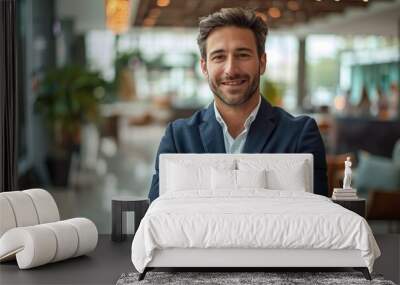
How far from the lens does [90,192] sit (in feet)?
44.8

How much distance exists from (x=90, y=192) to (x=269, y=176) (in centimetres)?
782

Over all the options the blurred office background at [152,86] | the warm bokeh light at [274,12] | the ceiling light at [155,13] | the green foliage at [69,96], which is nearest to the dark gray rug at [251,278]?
the blurred office background at [152,86]

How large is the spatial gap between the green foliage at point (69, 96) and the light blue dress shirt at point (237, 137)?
794 centimetres

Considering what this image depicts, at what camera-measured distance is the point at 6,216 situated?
5.76m

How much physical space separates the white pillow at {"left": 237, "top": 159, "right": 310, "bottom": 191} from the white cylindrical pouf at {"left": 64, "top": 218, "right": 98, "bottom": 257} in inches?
47.5

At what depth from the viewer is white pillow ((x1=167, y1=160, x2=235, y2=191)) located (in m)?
6.20

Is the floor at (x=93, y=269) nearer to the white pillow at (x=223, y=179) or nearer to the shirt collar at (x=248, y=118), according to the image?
the white pillow at (x=223, y=179)

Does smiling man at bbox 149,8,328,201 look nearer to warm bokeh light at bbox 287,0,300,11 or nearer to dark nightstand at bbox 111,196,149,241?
dark nightstand at bbox 111,196,149,241

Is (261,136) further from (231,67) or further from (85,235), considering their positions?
(85,235)

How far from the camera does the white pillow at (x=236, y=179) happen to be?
6102 mm

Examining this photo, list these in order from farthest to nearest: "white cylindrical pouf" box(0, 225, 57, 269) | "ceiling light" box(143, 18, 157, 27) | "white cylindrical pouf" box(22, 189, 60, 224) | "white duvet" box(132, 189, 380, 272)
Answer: "ceiling light" box(143, 18, 157, 27), "white cylindrical pouf" box(22, 189, 60, 224), "white cylindrical pouf" box(0, 225, 57, 269), "white duvet" box(132, 189, 380, 272)

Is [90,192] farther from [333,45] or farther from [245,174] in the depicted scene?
[333,45]

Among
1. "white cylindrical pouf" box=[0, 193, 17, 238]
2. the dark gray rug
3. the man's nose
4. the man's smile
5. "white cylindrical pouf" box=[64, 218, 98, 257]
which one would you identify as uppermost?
the man's nose

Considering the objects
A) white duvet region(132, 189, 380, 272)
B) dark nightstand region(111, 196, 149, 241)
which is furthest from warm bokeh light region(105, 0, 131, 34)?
white duvet region(132, 189, 380, 272)
